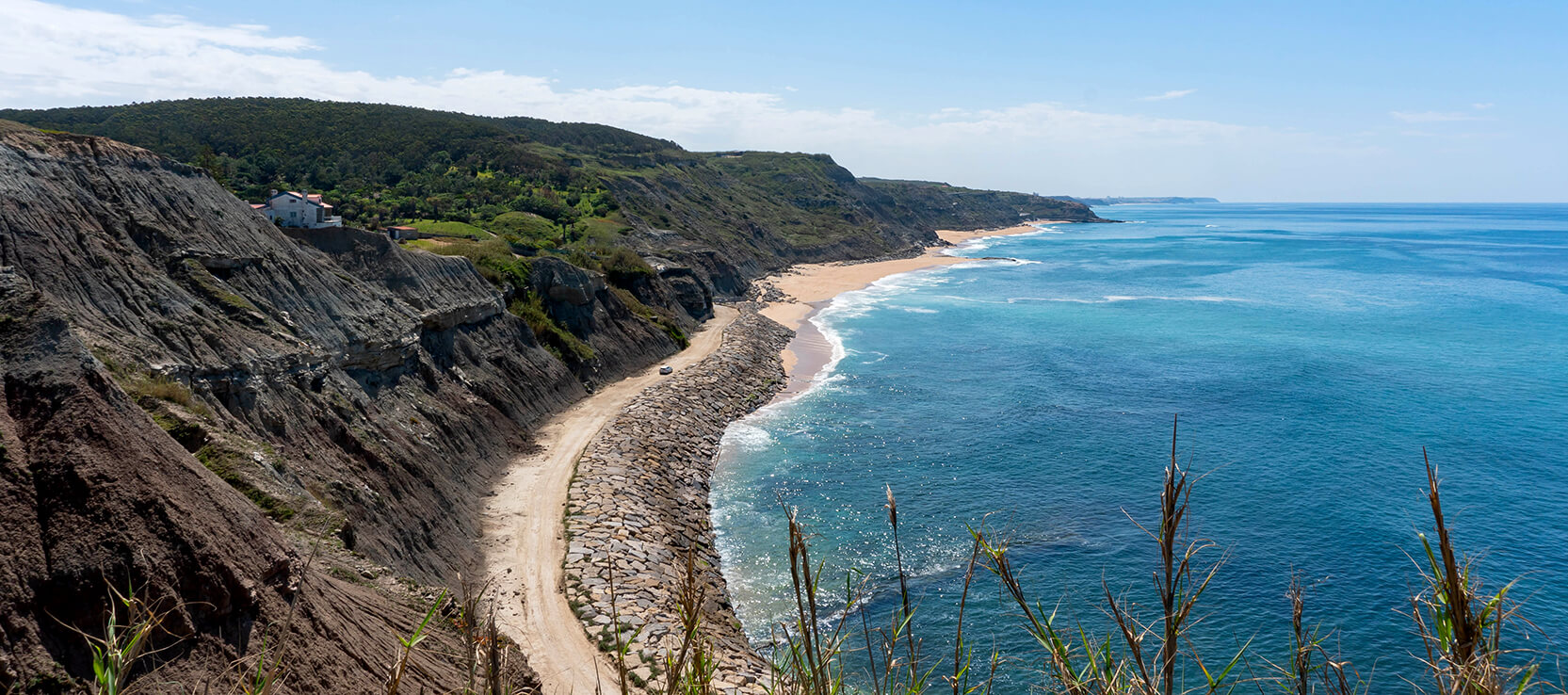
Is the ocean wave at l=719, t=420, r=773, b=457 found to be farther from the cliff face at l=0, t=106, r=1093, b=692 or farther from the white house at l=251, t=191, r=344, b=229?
the white house at l=251, t=191, r=344, b=229

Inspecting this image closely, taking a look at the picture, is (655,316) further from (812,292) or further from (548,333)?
(812,292)

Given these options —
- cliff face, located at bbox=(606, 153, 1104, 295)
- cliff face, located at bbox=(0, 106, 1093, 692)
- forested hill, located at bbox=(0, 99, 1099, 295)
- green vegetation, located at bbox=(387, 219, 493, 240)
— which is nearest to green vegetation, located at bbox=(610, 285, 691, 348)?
cliff face, located at bbox=(0, 106, 1093, 692)

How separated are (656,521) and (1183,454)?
22327 millimetres

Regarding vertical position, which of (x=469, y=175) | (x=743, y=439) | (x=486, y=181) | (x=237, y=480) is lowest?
(x=743, y=439)

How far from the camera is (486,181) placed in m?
82.6

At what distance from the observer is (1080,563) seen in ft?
86.5

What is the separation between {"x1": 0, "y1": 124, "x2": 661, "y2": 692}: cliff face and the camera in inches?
456

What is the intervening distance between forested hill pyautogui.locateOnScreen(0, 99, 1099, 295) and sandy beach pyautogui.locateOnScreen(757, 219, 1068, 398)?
4380 millimetres

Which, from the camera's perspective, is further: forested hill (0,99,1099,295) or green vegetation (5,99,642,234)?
green vegetation (5,99,642,234)

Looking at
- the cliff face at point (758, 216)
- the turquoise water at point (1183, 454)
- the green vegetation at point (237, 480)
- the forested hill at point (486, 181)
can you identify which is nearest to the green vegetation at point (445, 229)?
the forested hill at point (486, 181)

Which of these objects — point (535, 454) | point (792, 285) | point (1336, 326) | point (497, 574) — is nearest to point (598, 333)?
point (535, 454)

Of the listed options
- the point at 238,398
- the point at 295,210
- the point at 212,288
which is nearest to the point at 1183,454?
the point at 238,398

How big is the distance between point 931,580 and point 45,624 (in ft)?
67.7

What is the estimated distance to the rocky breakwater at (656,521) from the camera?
818 inches
